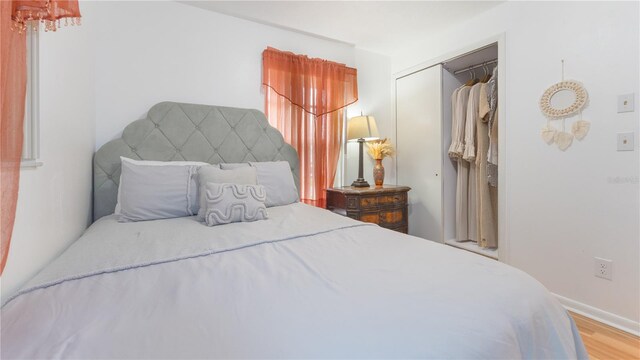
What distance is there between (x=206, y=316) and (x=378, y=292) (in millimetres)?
429

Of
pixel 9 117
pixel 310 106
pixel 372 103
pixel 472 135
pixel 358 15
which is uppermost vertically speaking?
pixel 358 15

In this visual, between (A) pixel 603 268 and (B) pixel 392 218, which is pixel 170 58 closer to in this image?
→ (B) pixel 392 218

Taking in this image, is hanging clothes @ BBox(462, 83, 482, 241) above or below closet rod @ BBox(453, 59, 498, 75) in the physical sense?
below

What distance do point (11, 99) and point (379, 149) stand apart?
290 cm

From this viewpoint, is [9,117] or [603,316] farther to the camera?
[603,316]

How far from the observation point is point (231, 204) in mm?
1684

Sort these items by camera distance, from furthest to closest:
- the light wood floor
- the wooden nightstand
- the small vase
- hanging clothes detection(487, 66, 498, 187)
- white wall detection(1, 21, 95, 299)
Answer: the small vase
the wooden nightstand
hanging clothes detection(487, 66, 498, 187)
the light wood floor
white wall detection(1, 21, 95, 299)

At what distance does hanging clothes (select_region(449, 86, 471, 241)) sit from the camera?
2.91m

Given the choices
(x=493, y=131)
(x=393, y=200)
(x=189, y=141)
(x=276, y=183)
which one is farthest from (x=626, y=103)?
(x=189, y=141)

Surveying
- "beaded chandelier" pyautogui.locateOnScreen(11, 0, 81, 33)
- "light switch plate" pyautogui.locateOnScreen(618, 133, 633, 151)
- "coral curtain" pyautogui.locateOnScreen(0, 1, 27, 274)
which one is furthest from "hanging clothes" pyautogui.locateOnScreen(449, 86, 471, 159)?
"coral curtain" pyautogui.locateOnScreen(0, 1, 27, 274)

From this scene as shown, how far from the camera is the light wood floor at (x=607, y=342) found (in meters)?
1.53

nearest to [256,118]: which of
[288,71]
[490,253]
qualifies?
[288,71]

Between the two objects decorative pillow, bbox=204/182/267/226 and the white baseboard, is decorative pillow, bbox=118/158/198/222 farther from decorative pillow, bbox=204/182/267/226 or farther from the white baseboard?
the white baseboard

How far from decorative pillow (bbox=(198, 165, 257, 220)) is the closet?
76.9 inches
